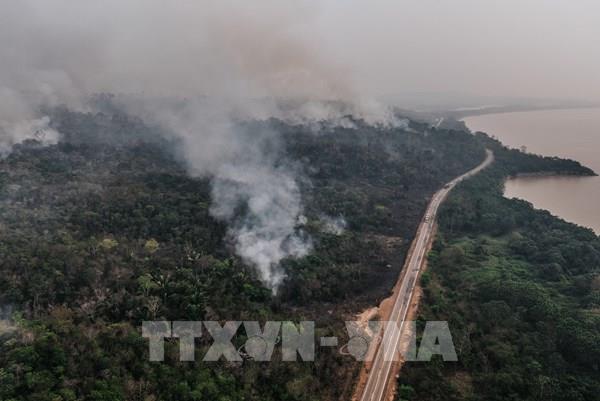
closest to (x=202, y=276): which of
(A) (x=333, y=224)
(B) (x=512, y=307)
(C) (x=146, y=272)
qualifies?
(C) (x=146, y=272)

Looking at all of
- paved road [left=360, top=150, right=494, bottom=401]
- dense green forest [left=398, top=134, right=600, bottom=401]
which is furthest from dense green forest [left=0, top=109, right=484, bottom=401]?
dense green forest [left=398, top=134, right=600, bottom=401]

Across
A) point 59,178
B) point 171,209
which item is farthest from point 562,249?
point 59,178

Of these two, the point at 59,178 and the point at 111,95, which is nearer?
the point at 59,178

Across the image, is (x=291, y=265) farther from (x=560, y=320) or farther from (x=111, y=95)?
(x=111, y=95)

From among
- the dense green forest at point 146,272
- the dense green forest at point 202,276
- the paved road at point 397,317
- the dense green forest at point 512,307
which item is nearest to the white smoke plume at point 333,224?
the dense green forest at point 202,276

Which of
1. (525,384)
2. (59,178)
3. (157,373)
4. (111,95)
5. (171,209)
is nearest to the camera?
(157,373)

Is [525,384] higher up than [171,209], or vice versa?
[171,209]

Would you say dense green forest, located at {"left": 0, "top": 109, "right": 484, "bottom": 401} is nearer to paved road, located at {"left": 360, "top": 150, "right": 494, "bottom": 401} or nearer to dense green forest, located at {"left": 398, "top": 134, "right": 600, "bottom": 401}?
paved road, located at {"left": 360, "top": 150, "right": 494, "bottom": 401}
